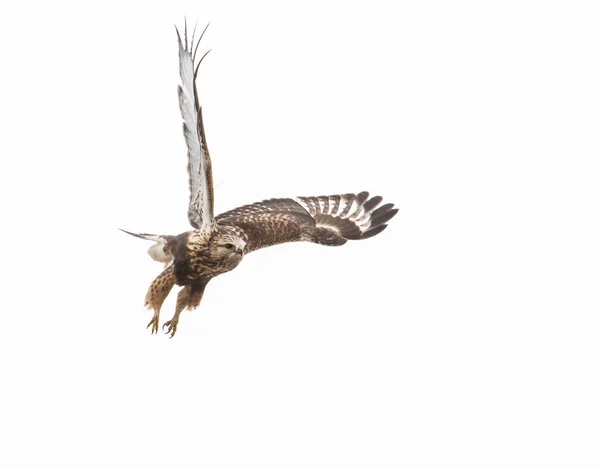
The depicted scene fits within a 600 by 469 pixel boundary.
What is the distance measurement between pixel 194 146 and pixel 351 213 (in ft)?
14.1

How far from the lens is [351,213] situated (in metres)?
15.1

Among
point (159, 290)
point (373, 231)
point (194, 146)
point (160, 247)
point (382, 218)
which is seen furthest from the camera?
point (382, 218)

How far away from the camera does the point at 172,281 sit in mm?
11938

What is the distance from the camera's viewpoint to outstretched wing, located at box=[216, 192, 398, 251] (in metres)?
13.1

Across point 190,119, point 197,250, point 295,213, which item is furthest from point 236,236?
point 295,213

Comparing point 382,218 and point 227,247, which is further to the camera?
point 382,218

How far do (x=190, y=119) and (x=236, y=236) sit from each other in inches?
60.5

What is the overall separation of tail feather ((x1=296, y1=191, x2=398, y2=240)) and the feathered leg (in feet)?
9.73

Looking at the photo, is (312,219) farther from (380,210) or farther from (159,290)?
(159,290)

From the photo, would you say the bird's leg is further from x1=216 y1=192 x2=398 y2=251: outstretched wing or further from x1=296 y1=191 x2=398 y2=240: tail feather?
x1=296 y1=191 x2=398 y2=240: tail feather

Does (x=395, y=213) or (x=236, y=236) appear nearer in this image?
(x=236, y=236)

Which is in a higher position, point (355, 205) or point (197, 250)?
point (355, 205)

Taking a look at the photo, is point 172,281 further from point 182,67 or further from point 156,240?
point 182,67

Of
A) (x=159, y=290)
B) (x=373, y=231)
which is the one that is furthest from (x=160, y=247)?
(x=373, y=231)
